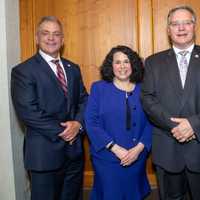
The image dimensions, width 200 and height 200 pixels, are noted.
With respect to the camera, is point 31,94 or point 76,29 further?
point 76,29

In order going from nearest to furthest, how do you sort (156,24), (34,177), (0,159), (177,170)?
(177,170)
(34,177)
(0,159)
(156,24)

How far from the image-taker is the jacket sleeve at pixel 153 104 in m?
2.14

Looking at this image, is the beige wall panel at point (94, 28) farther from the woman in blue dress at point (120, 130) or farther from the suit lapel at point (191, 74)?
the suit lapel at point (191, 74)

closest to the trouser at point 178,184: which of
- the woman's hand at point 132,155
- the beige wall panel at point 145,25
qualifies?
the woman's hand at point 132,155

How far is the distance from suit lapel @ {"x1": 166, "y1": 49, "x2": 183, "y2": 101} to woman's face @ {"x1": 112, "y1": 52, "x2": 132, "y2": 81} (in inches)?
11.5

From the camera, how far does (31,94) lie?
7.45 feet

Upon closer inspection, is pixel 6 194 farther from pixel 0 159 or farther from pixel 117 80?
pixel 117 80

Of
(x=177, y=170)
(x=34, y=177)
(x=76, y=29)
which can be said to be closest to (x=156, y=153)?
(x=177, y=170)

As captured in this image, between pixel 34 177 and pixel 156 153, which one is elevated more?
pixel 156 153

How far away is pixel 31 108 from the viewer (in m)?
2.26

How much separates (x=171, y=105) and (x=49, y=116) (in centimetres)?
82

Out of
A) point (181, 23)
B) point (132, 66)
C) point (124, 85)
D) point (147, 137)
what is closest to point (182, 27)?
point (181, 23)

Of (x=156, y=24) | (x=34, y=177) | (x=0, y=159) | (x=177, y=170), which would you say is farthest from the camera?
(x=156, y=24)

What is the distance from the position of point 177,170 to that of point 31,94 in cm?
108
